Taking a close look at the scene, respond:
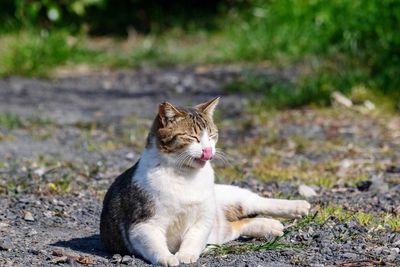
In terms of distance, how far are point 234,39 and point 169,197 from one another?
878 centimetres

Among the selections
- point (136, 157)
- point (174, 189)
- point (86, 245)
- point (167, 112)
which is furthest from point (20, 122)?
point (174, 189)

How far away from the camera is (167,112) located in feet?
16.2

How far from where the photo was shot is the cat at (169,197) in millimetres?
4816

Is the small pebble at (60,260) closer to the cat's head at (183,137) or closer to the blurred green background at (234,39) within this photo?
the cat's head at (183,137)

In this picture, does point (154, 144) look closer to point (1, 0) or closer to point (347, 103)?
point (347, 103)

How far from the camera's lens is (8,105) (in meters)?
10.6

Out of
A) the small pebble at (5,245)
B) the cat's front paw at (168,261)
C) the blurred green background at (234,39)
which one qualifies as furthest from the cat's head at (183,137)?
the blurred green background at (234,39)

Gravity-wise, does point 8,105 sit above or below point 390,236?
below

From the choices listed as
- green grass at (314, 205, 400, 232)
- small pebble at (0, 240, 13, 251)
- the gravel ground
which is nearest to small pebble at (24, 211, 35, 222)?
the gravel ground

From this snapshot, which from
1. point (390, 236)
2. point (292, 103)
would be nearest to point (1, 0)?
point (292, 103)

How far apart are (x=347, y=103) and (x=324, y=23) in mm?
1922

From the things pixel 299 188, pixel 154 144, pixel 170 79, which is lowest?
pixel 170 79

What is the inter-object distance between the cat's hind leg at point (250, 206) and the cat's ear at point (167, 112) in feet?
2.37

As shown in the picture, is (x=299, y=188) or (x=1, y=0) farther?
(x=1, y=0)
